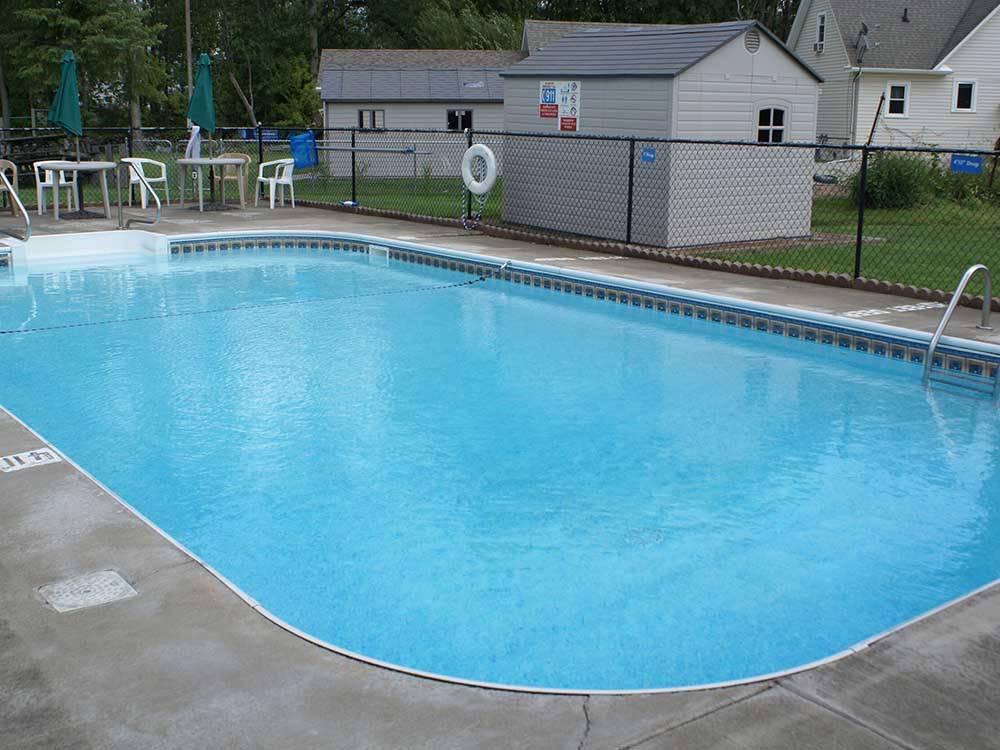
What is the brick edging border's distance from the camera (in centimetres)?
783

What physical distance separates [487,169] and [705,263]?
3691 millimetres

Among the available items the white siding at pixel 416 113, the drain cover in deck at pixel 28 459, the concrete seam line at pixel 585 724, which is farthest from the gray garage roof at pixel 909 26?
the concrete seam line at pixel 585 724

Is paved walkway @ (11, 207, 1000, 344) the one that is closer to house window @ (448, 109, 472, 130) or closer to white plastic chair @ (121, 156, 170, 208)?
white plastic chair @ (121, 156, 170, 208)

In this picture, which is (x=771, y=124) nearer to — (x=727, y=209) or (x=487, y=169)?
(x=727, y=209)

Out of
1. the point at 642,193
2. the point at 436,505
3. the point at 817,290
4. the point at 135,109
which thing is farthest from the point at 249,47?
the point at 436,505

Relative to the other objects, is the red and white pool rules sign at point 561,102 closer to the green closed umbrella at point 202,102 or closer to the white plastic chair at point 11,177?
the green closed umbrella at point 202,102

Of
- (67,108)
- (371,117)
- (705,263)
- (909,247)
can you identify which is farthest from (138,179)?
(371,117)

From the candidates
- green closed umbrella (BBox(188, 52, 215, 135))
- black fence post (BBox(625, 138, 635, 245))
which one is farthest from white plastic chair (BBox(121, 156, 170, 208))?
black fence post (BBox(625, 138, 635, 245))

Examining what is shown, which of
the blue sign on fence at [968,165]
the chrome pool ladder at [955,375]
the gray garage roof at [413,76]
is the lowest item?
the chrome pool ladder at [955,375]

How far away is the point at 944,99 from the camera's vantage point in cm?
2647

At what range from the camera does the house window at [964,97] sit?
2655 cm

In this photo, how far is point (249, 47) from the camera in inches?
1658

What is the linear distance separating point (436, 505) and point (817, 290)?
15.8 ft

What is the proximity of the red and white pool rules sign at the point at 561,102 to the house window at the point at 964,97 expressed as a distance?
1875 cm
